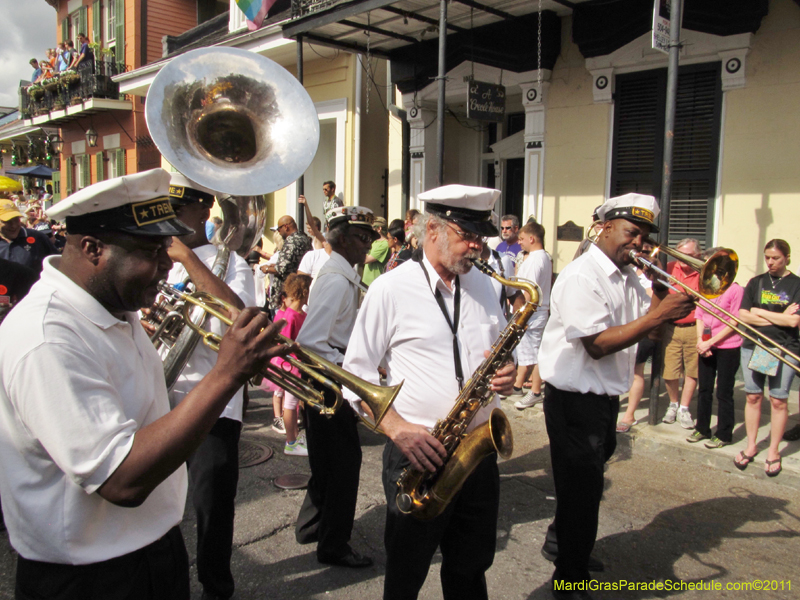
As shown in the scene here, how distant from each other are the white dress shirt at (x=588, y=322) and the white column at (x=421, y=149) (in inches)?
304

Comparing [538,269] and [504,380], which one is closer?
[504,380]

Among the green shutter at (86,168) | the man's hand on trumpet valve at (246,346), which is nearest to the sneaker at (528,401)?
the man's hand on trumpet valve at (246,346)

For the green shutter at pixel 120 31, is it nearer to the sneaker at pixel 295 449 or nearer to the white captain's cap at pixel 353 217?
the sneaker at pixel 295 449

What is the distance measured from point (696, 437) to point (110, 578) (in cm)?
535

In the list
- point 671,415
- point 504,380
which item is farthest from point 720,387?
point 504,380

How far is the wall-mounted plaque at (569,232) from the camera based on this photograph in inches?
351

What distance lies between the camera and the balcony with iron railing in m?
19.0

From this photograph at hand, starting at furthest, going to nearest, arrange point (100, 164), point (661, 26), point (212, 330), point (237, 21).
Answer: point (100, 164), point (237, 21), point (661, 26), point (212, 330)

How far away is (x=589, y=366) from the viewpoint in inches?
126

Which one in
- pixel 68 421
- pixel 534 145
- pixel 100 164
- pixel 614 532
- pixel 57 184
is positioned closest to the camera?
pixel 68 421

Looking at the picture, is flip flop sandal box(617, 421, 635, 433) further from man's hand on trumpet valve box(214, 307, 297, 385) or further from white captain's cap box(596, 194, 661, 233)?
man's hand on trumpet valve box(214, 307, 297, 385)

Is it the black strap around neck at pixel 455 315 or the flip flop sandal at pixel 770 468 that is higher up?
the black strap around neck at pixel 455 315

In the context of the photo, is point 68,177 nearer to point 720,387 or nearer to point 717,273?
point 720,387

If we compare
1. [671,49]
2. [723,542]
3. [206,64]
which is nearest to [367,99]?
[671,49]
